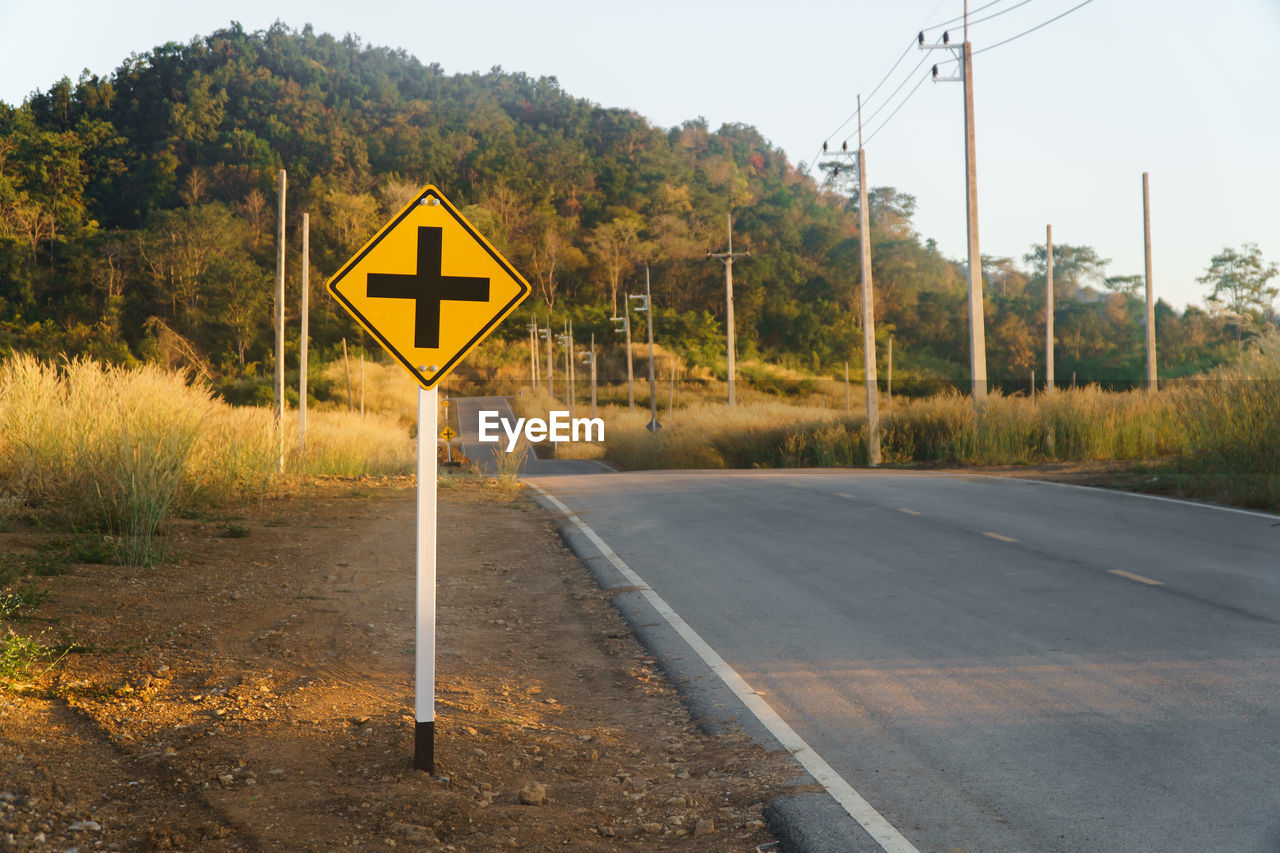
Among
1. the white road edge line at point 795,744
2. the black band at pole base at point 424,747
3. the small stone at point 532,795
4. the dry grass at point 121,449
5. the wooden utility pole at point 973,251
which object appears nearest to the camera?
the white road edge line at point 795,744

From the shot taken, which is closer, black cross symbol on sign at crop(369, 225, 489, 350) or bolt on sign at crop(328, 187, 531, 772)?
bolt on sign at crop(328, 187, 531, 772)

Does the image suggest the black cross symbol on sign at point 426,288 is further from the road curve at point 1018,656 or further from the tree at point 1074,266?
the tree at point 1074,266

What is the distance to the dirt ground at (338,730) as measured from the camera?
405 centimetres

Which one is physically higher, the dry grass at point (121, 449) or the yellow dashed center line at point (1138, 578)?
the dry grass at point (121, 449)

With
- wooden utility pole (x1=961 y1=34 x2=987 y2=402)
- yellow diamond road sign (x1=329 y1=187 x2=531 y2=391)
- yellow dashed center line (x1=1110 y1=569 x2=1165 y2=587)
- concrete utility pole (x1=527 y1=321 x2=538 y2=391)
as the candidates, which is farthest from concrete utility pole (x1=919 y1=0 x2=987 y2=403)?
concrete utility pole (x1=527 y1=321 x2=538 y2=391)

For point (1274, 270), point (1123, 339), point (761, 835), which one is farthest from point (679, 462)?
point (1123, 339)

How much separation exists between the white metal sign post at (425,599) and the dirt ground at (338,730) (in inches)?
6.0

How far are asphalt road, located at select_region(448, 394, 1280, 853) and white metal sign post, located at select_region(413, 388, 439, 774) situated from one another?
192 cm

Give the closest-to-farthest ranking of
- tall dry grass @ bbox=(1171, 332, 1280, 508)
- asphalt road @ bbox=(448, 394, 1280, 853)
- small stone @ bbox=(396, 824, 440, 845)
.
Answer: small stone @ bbox=(396, 824, 440, 845), asphalt road @ bbox=(448, 394, 1280, 853), tall dry grass @ bbox=(1171, 332, 1280, 508)

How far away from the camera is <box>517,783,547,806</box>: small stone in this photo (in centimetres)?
443

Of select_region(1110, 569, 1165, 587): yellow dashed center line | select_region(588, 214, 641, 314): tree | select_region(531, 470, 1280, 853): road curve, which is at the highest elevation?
select_region(588, 214, 641, 314): tree

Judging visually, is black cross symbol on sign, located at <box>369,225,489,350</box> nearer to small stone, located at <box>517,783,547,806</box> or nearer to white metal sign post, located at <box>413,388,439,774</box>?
white metal sign post, located at <box>413,388,439,774</box>

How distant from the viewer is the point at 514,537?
45.6 feet

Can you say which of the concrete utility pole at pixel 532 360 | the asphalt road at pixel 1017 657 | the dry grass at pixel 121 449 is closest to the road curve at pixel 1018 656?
the asphalt road at pixel 1017 657
